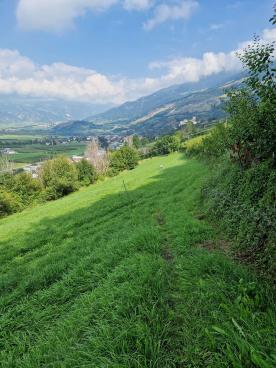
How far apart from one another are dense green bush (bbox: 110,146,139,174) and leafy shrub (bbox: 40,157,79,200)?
20.2 m

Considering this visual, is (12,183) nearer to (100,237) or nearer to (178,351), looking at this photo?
(100,237)

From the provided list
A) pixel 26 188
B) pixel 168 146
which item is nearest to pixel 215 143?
pixel 26 188

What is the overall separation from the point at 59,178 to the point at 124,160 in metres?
34.3

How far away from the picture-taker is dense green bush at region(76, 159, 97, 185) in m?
82.8

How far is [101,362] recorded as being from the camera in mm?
5398

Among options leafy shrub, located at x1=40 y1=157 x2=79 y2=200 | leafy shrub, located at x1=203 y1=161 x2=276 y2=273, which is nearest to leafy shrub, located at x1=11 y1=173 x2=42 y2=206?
leafy shrub, located at x1=40 y1=157 x2=79 y2=200

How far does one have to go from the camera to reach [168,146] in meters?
124

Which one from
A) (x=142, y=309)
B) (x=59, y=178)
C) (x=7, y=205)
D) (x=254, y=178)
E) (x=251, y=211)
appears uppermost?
(x=254, y=178)

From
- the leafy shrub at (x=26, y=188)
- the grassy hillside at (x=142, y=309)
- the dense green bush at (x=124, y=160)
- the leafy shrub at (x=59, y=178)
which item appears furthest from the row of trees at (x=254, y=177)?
the dense green bush at (x=124, y=160)

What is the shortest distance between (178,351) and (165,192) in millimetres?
21611

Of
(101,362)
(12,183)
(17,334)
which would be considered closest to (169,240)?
(17,334)

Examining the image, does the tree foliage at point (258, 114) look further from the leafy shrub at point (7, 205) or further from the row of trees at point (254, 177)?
the leafy shrub at point (7, 205)

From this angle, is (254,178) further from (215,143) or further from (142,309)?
(215,143)

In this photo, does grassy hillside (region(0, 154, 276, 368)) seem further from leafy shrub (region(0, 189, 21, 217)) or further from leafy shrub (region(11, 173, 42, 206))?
leafy shrub (region(11, 173, 42, 206))
